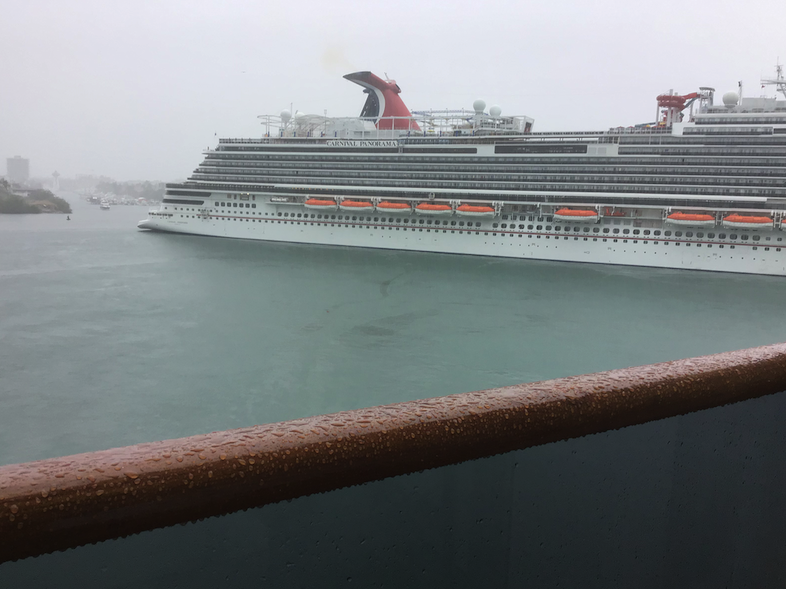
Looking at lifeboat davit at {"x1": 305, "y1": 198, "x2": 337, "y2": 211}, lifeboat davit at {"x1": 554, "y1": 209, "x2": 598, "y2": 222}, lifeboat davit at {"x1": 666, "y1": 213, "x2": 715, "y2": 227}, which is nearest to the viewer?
lifeboat davit at {"x1": 666, "y1": 213, "x2": 715, "y2": 227}

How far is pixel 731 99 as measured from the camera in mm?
15375

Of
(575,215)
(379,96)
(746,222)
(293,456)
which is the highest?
(379,96)

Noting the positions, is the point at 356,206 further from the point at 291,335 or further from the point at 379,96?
the point at 291,335

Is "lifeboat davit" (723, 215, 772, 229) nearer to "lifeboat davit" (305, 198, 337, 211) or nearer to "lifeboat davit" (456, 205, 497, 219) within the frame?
"lifeboat davit" (456, 205, 497, 219)

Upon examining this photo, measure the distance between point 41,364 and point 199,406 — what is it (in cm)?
275

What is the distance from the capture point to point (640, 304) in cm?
987

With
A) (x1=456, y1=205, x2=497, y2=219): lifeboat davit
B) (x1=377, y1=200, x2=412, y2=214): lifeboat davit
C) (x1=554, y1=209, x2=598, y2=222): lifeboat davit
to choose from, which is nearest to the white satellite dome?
(x1=554, y1=209, x2=598, y2=222): lifeboat davit

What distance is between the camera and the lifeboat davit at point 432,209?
599 inches

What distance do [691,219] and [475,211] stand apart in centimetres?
514

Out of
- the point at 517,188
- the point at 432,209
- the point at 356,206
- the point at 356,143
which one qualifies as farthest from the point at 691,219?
the point at 356,143

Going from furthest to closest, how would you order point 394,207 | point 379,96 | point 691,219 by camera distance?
point 379,96 < point 394,207 < point 691,219

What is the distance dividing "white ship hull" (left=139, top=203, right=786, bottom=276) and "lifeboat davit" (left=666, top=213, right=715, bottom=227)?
415mm

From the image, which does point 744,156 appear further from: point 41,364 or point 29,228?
point 29,228

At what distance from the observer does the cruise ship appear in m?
13.4
